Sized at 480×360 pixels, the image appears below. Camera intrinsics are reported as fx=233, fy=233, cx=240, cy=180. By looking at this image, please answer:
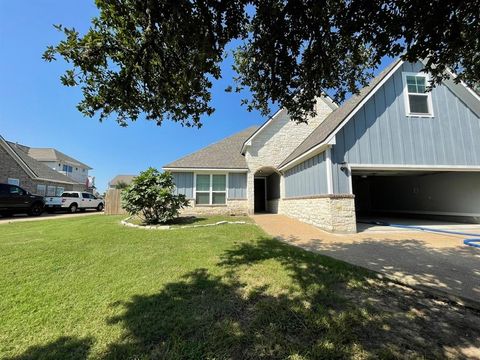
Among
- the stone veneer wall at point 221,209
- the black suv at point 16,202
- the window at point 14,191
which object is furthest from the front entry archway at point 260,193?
the window at point 14,191

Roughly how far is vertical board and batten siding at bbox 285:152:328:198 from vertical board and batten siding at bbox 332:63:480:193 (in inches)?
27.1

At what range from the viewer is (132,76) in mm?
5199

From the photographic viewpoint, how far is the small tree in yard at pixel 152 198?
1030 cm

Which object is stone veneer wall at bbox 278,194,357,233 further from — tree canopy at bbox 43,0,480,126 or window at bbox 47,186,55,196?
window at bbox 47,186,55,196

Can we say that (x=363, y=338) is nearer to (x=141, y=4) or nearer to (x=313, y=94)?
(x=313, y=94)

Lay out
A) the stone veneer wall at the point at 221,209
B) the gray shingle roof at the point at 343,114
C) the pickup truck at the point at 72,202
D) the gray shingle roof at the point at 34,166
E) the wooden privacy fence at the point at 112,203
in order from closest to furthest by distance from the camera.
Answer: the gray shingle roof at the point at 343,114 < the stone veneer wall at the point at 221,209 < the wooden privacy fence at the point at 112,203 < the pickup truck at the point at 72,202 < the gray shingle roof at the point at 34,166

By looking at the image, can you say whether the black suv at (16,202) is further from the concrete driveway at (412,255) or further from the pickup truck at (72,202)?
the concrete driveway at (412,255)

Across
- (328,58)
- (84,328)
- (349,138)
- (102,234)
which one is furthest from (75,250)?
(349,138)

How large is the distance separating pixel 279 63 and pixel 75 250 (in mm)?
7004

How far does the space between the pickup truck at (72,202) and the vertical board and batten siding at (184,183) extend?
12.0 metres

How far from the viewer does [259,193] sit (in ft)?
65.2

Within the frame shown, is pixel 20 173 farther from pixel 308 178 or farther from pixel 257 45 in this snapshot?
pixel 257 45

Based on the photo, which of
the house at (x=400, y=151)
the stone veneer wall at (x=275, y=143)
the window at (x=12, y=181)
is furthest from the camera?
the window at (x=12, y=181)

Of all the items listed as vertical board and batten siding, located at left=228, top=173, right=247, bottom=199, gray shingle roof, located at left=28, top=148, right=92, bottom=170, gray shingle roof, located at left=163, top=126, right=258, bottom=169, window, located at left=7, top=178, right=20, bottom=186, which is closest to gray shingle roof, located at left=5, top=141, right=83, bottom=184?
window, located at left=7, top=178, right=20, bottom=186
